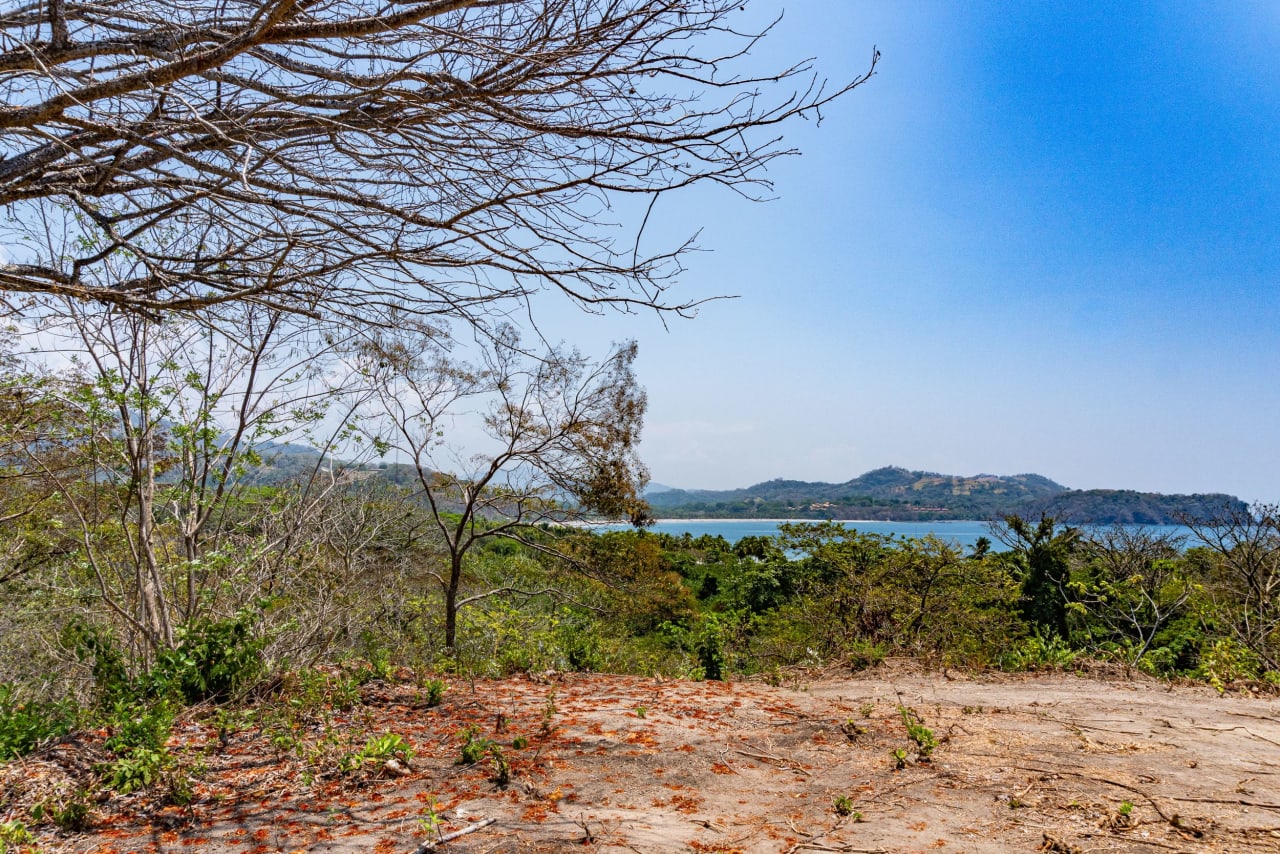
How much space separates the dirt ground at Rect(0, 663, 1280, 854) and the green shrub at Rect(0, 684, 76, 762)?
0.51 ft

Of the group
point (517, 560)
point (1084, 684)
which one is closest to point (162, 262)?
point (1084, 684)

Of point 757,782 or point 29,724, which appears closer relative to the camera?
point 757,782

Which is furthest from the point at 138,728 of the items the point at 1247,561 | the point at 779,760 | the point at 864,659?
the point at 1247,561

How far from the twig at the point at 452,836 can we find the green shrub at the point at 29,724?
2689 millimetres

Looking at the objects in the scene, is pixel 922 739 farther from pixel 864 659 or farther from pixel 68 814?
pixel 68 814

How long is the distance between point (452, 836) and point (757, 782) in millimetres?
1725

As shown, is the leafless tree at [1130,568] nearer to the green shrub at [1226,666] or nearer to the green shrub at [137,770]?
the green shrub at [1226,666]

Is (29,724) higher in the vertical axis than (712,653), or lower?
higher

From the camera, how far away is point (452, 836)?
10.1 ft

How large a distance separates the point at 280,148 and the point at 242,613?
347 cm

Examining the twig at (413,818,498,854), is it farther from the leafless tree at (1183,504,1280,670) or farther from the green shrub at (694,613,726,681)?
the leafless tree at (1183,504,1280,670)

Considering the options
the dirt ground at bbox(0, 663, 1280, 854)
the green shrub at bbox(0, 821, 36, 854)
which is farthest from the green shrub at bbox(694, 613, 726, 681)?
the green shrub at bbox(0, 821, 36, 854)

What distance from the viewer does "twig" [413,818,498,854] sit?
9.78 feet

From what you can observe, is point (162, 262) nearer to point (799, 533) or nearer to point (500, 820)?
point (500, 820)
